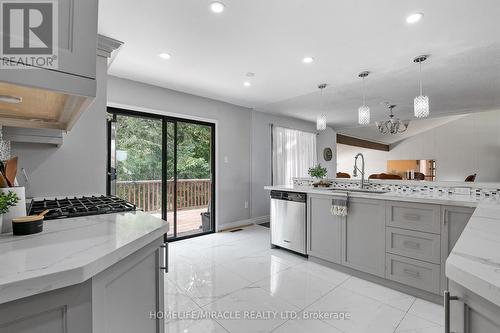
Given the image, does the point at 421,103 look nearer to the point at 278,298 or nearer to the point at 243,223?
the point at 278,298

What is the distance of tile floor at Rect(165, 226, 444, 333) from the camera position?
1742 mm

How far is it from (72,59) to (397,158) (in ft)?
35.3

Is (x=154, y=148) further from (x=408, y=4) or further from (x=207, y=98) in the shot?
(x=408, y=4)

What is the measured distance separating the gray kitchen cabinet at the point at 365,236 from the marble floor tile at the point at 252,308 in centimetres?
96

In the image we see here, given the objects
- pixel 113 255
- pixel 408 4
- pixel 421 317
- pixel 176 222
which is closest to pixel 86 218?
pixel 113 255

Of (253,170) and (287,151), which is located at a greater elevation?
(287,151)

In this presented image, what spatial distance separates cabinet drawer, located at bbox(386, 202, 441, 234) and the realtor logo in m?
2.60

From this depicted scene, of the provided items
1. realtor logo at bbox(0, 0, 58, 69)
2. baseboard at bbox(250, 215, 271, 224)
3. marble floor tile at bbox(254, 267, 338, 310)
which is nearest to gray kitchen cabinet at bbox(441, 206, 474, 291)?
marble floor tile at bbox(254, 267, 338, 310)

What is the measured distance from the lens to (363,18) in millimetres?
1969

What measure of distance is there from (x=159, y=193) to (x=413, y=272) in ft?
11.0

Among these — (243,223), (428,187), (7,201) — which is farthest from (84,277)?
(243,223)

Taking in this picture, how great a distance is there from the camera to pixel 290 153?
587cm

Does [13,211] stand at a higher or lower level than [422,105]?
lower

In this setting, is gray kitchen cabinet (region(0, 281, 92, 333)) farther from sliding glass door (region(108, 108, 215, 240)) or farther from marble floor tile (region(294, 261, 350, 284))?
sliding glass door (region(108, 108, 215, 240))
